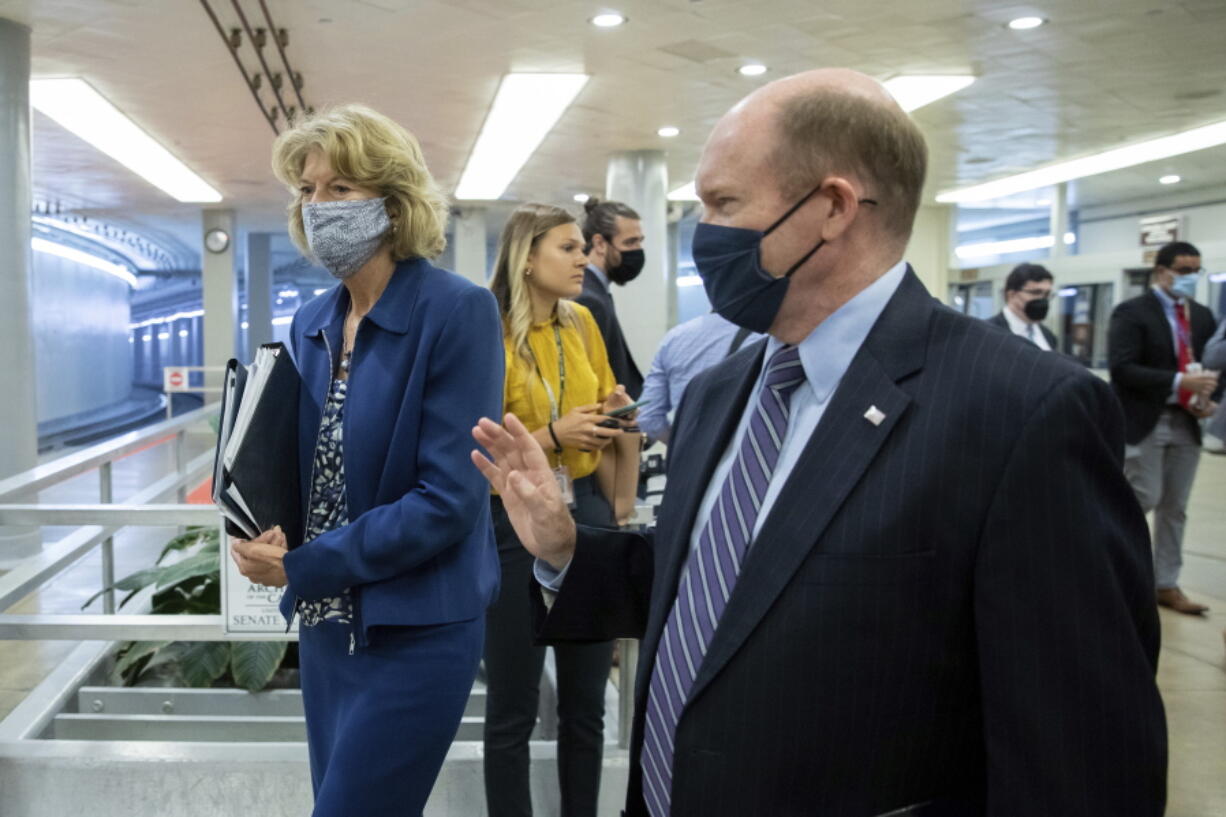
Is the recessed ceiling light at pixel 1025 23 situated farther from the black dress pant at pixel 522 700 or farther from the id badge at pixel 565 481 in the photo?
the black dress pant at pixel 522 700

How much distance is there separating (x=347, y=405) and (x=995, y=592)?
1.32 metres

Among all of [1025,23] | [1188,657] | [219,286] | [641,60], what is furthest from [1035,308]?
[219,286]

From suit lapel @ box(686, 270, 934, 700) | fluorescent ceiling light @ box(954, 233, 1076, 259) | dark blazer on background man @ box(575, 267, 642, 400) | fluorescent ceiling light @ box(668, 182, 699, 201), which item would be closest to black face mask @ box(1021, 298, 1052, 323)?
dark blazer on background man @ box(575, 267, 642, 400)

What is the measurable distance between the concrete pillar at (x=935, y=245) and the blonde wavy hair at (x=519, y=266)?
19.2 metres

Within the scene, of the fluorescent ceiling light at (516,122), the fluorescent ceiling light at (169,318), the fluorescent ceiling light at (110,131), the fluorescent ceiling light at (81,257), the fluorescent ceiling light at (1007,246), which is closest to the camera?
the fluorescent ceiling light at (516,122)

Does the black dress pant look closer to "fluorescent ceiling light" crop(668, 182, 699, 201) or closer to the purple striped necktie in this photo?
the purple striped necktie

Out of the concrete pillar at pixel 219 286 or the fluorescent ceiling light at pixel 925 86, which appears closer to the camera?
the fluorescent ceiling light at pixel 925 86

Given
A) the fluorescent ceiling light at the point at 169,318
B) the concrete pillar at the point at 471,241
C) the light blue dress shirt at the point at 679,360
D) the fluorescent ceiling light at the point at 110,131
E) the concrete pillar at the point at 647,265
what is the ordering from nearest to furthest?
the light blue dress shirt at the point at 679,360
the fluorescent ceiling light at the point at 110,131
the concrete pillar at the point at 647,265
the concrete pillar at the point at 471,241
the fluorescent ceiling light at the point at 169,318

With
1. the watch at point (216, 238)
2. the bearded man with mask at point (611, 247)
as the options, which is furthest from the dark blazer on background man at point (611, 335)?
the watch at point (216, 238)

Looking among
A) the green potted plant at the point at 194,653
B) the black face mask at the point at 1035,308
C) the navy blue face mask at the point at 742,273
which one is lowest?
the green potted plant at the point at 194,653

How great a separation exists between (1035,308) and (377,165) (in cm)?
485

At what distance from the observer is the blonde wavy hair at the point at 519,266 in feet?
9.90

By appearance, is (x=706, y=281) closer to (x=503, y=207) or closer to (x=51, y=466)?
Answer: (x=51, y=466)

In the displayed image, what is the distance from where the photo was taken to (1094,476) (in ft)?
3.74
